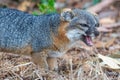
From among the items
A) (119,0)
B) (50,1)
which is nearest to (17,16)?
(50,1)

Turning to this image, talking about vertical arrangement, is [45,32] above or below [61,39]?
above

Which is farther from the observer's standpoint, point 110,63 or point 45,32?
point 110,63

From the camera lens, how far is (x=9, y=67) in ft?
23.0

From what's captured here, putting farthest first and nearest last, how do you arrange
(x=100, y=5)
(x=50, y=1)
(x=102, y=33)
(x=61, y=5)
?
(x=61, y=5) < (x=100, y=5) < (x=102, y=33) < (x=50, y=1)

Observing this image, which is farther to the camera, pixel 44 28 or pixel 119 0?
pixel 119 0

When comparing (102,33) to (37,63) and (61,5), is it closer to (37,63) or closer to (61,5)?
(61,5)

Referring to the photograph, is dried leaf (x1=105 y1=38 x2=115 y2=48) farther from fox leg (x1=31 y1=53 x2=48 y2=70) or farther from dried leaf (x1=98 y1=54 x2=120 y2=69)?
fox leg (x1=31 y1=53 x2=48 y2=70)

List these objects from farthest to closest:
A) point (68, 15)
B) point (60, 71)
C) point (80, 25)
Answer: point (60, 71), point (68, 15), point (80, 25)

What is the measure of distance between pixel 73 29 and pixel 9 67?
117 centimetres

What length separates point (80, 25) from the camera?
6.65 m

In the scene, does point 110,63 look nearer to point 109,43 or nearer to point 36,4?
point 109,43

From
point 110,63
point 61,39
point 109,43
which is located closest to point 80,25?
point 61,39

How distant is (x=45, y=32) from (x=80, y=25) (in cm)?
62

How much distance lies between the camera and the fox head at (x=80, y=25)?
21.6ft
